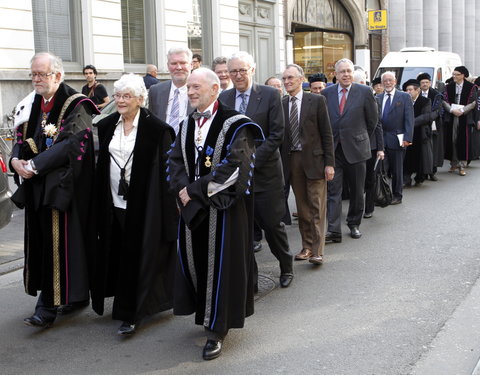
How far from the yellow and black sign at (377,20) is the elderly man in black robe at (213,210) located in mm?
25916

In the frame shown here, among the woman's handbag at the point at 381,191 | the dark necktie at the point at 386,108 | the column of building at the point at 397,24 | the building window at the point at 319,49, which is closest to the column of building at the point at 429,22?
the column of building at the point at 397,24

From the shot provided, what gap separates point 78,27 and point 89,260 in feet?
36.2

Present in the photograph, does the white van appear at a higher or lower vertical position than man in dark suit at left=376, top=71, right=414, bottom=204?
higher

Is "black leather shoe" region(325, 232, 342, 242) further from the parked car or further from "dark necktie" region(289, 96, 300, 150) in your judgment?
the parked car

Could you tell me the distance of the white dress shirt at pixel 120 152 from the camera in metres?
5.04

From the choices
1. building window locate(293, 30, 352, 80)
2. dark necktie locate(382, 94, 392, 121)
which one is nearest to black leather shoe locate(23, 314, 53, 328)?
dark necktie locate(382, 94, 392, 121)

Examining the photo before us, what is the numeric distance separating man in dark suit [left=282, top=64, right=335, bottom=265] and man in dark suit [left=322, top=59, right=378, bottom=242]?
0.96m

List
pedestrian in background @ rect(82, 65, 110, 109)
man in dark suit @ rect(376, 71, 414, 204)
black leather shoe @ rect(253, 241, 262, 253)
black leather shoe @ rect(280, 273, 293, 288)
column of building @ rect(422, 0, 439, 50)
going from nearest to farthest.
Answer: black leather shoe @ rect(280, 273, 293, 288) < black leather shoe @ rect(253, 241, 262, 253) < man in dark suit @ rect(376, 71, 414, 204) < pedestrian in background @ rect(82, 65, 110, 109) < column of building @ rect(422, 0, 439, 50)

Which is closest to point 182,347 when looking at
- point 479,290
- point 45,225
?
point 45,225

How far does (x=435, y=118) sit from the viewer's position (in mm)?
12125

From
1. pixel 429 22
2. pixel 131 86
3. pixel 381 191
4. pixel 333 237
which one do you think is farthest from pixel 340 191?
pixel 429 22

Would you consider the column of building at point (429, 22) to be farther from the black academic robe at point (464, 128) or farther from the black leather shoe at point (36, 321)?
the black leather shoe at point (36, 321)

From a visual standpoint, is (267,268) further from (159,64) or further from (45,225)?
(159,64)

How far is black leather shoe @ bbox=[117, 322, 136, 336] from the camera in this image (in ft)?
16.3
